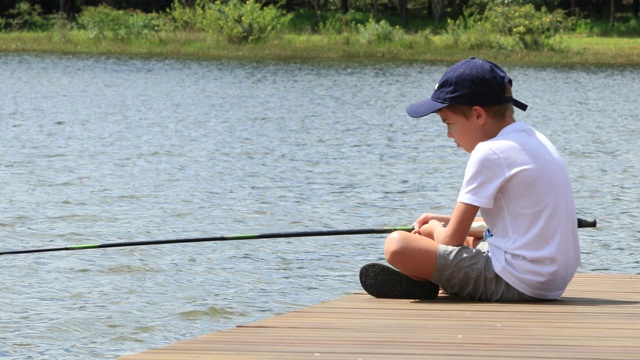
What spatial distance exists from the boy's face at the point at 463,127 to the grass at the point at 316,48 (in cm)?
3600

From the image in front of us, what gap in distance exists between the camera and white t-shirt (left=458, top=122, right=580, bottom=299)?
15.9ft

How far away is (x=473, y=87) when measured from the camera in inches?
195

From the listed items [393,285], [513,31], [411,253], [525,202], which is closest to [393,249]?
[411,253]

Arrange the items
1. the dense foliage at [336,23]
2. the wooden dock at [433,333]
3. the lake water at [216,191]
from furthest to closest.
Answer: the dense foliage at [336,23] < the lake water at [216,191] < the wooden dock at [433,333]

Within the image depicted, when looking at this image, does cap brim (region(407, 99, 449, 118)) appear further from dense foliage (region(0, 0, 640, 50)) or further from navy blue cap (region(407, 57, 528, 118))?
dense foliage (region(0, 0, 640, 50))

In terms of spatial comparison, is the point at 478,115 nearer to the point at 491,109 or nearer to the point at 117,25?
the point at 491,109

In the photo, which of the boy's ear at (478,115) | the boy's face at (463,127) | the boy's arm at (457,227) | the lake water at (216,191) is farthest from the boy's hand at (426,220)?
the lake water at (216,191)

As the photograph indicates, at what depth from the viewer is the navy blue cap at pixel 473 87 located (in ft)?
16.2

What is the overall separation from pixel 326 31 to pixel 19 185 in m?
37.3

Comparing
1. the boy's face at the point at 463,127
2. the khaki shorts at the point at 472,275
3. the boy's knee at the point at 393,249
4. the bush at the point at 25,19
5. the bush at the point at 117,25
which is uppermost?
the boy's face at the point at 463,127

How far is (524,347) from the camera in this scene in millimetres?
4094

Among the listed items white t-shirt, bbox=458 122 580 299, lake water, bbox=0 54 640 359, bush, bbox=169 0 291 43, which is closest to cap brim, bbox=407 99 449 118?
white t-shirt, bbox=458 122 580 299

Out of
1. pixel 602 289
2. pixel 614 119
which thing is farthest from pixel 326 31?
pixel 602 289

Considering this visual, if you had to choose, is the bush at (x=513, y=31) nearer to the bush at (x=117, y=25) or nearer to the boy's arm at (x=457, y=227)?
the bush at (x=117, y=25)
